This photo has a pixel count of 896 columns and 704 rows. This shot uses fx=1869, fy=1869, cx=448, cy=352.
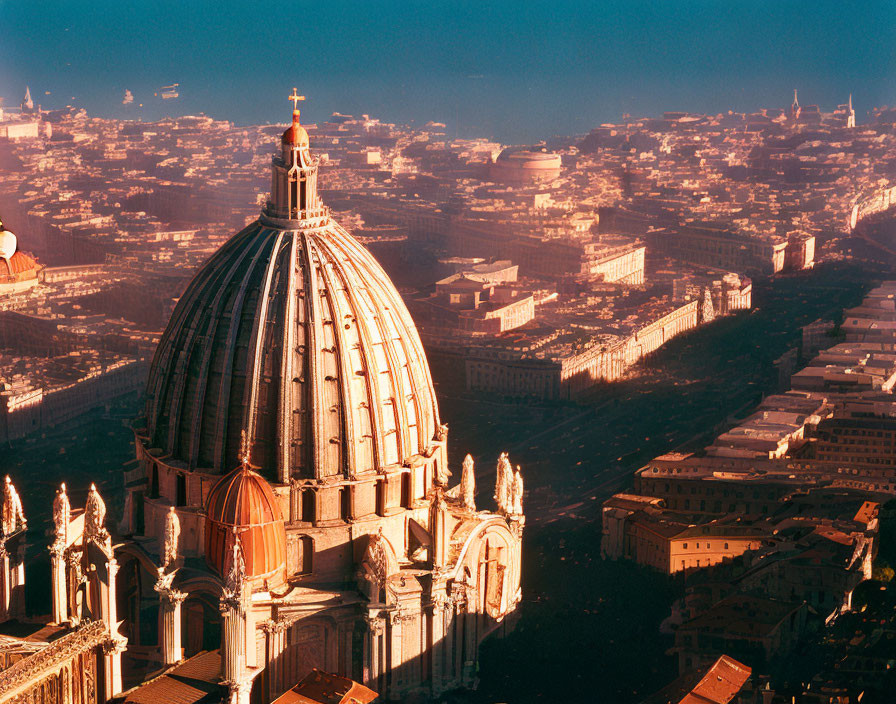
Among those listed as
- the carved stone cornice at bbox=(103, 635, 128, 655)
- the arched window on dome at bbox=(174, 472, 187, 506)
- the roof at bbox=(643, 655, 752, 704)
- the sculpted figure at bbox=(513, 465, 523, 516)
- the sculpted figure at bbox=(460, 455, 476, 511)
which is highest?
the arched window on dome at bbox=(174, 472, 187, 506)

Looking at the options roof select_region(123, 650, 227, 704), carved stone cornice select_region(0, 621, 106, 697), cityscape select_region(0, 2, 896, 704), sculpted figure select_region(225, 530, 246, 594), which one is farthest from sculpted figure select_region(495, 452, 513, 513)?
carved stone cornice select_region(0, 621, 106, 697)

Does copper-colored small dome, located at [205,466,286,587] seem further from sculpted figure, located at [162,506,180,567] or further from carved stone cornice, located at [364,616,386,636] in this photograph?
carved stone cornice, located at [364,616,386,636]

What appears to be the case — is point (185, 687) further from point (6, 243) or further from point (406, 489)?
point (6, 243)

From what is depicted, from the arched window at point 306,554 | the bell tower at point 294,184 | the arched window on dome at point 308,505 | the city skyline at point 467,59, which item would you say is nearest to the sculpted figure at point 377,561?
the arched window at point 306,554

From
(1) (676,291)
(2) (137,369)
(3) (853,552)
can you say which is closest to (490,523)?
(3) (853,552)

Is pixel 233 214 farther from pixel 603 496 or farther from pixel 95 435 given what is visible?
pixel 603 496

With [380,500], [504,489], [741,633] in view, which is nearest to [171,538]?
[380,500]

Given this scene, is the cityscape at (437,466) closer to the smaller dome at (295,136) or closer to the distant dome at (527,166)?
the smaller dome at (295,136)
